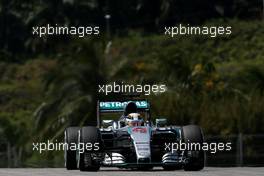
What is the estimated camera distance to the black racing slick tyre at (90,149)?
2378 centimetres

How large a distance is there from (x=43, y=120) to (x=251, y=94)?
8.05m

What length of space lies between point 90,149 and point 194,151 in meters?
2.19

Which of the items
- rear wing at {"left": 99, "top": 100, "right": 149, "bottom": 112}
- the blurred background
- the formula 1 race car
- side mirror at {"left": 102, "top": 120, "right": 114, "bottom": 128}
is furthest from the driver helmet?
the blurred background

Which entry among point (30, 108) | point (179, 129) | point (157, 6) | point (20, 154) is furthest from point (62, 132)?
point (157, 6)

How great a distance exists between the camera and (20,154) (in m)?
39.8

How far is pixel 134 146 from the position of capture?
2398cm

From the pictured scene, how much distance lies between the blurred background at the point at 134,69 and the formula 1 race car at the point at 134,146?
Result: 8.25 meters

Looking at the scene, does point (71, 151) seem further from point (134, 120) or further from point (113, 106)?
point (113, 106)

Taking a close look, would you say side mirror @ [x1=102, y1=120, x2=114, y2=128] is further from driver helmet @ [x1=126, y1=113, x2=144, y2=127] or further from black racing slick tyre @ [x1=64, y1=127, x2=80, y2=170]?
black racing slick tyre @ [x1=64, y1=127, x2=80, y2=170]

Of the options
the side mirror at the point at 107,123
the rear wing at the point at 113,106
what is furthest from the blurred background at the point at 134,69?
the rear wing at the point at 113,106

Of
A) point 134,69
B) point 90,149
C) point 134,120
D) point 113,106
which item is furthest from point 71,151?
point 134,69

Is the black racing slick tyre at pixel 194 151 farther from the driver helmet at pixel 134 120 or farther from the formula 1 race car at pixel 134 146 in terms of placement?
the driver helmet at pixel 134 120

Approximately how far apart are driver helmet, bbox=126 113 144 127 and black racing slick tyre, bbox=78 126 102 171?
3.63 feet

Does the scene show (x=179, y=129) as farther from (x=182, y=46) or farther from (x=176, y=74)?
(x=182, y=46)
